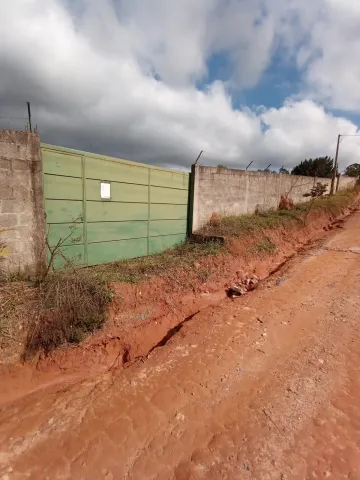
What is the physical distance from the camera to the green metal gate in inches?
176

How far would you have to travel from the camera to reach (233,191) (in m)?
8.52

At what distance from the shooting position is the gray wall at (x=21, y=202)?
3.83m

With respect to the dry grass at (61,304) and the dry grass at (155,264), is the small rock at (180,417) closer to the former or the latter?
the dry grass at (61,304)

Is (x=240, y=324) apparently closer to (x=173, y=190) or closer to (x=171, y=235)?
(x=171, y=235)

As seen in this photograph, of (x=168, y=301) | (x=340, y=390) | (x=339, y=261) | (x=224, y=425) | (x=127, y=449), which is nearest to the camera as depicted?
(x=127, y=449)

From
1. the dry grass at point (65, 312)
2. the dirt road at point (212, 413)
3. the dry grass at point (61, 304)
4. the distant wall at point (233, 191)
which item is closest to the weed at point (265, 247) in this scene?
the distant wall at point (233, 191)

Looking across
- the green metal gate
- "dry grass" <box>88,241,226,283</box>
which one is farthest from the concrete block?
"dry grass" <box>88,241,226,283</box>

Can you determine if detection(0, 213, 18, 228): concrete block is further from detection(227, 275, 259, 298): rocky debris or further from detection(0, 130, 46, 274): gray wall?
detection(227, 275, 259, 298): rocky debris

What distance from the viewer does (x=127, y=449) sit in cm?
224

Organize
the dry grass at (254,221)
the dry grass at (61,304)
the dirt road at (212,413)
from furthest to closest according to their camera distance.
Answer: the dry grass at (254,221) → the dry grass at (61,304) → the dirt road at (212,413)

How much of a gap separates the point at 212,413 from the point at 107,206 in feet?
13.2

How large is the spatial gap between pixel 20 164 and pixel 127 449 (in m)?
3.92

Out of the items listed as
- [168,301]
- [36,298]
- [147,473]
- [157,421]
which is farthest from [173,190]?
[147,473]

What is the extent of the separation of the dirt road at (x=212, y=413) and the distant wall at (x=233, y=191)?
4.23 meters
